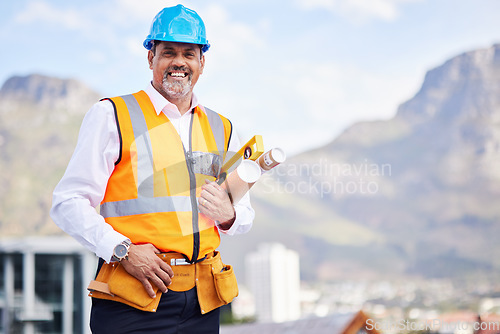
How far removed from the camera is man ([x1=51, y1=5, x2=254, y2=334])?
2021 mm

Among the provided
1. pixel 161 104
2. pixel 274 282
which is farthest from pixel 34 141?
pixel 161 104

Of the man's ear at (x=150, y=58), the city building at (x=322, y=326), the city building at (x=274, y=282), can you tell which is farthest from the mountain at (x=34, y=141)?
the man's ear at (x=150, y=58)

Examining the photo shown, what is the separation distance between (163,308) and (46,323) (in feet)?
118

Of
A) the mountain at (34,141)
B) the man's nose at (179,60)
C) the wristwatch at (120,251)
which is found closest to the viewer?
the wristwatch at (120,251)

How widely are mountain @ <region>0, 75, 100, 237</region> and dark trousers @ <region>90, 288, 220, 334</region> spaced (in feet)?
426

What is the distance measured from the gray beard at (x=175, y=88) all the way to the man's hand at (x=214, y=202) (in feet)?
1.14

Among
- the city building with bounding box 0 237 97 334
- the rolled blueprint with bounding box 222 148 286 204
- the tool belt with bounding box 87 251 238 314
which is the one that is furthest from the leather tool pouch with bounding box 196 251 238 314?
the city building with bounding box 0 237 97 334

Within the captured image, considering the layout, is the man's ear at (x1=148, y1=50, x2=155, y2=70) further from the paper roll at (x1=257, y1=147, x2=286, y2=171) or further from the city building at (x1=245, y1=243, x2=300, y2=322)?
the city building at (x1=245, y1=243, x2=300, y2=322)

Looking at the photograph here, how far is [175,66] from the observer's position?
221 centimetres

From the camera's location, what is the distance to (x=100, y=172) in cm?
205

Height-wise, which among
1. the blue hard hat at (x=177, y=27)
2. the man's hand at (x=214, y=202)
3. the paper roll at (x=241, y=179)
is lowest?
the man's hand at (x=214, y=202)

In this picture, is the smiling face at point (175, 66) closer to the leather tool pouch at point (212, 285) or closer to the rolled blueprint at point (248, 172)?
the rolled blueprint at point (248, 172)

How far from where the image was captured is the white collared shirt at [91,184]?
1989 mm

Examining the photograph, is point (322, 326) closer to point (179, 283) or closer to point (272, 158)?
point (179, 283)
